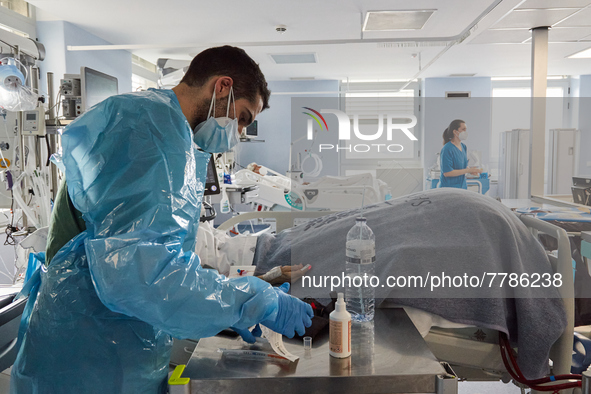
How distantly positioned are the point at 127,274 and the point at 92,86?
10.4 feet

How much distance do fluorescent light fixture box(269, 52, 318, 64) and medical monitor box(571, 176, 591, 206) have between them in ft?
12.8

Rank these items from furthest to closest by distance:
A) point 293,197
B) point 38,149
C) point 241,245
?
point 293,197 → point 38,149 → point 241,245

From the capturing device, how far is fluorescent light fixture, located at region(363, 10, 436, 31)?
Answer: 4484 millimetres

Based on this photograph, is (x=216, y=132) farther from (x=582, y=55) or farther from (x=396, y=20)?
(x=582, y=55)

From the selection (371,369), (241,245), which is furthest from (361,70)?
(371,369)

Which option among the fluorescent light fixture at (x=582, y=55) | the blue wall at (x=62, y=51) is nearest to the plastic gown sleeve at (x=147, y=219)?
the blue wall at (x=62, y=51)

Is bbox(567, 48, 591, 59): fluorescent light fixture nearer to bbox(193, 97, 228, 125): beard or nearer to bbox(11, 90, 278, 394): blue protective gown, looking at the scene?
bbox(193, 97, 228, 125): beard

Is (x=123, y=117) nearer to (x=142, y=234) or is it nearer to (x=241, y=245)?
(x=142, y=234)

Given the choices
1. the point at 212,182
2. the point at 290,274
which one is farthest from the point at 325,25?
the point at 290,274

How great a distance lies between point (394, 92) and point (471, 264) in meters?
7.56

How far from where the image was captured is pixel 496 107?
27.1 ft

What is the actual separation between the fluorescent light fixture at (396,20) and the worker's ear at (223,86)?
376 centimetres

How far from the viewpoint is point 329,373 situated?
1.00 meters

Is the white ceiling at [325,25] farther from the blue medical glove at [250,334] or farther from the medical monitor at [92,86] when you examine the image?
the blue medical glove at [250,334]
